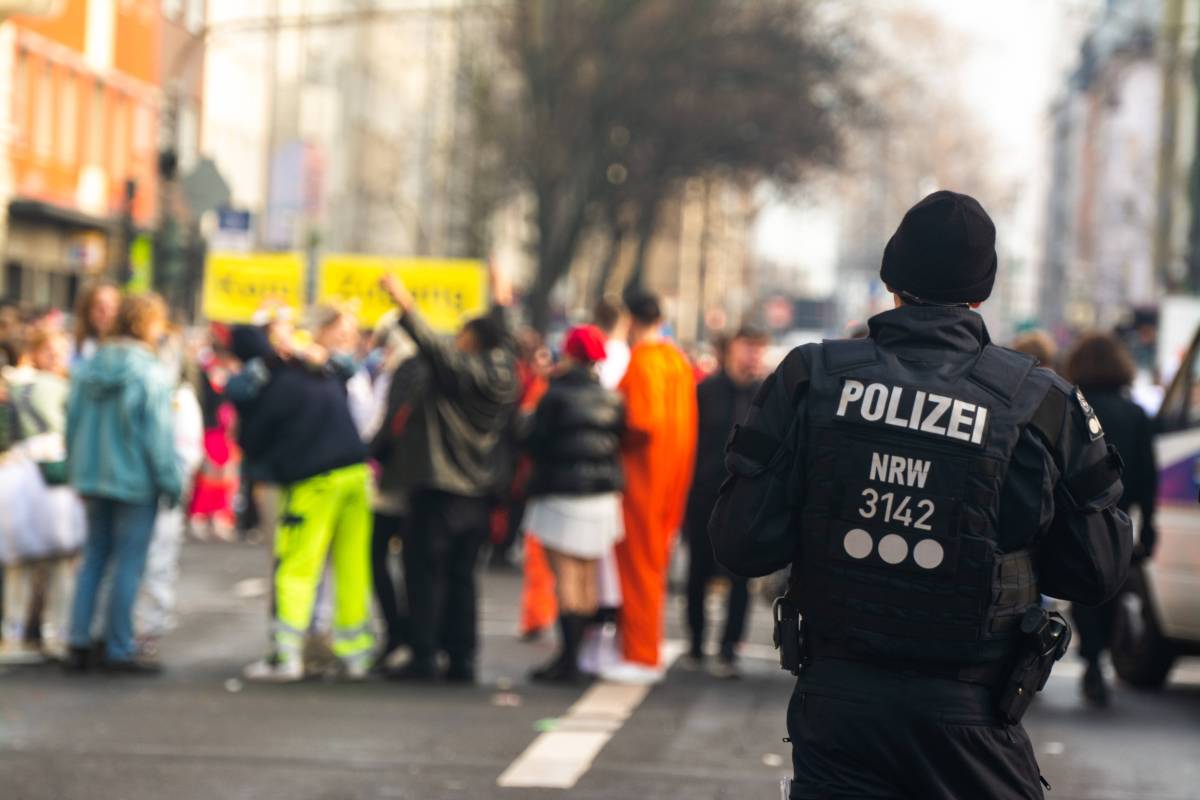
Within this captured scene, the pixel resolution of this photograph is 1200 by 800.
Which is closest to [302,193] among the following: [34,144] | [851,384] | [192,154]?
[192,154]

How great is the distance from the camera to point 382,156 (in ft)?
249

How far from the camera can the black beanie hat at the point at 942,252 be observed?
4977 mm

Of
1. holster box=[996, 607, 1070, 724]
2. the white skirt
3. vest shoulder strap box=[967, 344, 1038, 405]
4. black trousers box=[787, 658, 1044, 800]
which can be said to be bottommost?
the white skirt

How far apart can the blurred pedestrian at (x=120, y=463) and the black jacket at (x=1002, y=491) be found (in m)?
7.25

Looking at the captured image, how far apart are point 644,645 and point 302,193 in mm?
41530

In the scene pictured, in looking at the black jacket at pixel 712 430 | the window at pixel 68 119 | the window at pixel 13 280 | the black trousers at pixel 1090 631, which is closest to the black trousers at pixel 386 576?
the black jacket at pixel 712 430

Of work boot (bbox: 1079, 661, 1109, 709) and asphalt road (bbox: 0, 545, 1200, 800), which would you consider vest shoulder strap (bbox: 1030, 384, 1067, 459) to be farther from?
work boot (bbox: 1079, 661, 1109, 709)

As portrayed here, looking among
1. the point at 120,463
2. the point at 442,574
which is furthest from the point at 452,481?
the point at 120,463

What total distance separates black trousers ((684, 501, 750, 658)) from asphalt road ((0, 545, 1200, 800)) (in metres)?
0.26

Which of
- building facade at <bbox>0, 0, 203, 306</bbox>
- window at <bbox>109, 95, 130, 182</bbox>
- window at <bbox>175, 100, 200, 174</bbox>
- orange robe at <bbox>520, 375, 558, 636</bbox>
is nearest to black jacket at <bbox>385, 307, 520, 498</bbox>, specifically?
orange robe at <bbox>520, 375, 558, 636</bbox>

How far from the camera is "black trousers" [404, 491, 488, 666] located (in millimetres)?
11906

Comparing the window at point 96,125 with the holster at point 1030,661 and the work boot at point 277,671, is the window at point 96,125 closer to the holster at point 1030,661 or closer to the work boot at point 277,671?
the work boot at point 277,671

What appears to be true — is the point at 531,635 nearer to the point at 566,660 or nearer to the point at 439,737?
the point at 566,660

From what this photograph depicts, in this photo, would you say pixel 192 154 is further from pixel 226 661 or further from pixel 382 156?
pixel 226 661
